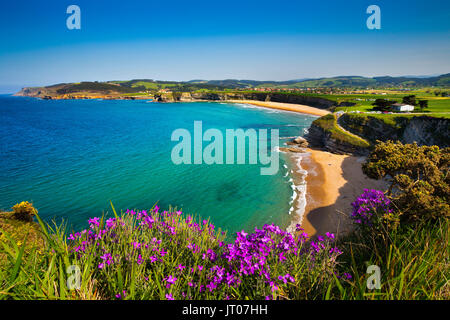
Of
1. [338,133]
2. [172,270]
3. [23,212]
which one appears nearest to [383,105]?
[338,133]

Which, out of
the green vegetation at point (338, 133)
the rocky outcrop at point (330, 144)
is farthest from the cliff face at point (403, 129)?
the rocky outcrop at point (330, 144)

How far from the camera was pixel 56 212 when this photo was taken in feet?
59.8

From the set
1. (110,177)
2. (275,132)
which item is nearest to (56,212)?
(110,177)

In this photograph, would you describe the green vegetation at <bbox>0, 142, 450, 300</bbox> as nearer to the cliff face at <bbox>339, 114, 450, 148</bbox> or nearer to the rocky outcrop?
the cliff face at <bbox>339, 114, 450, 148</bbox>

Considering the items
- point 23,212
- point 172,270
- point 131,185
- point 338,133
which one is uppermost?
point 338,133

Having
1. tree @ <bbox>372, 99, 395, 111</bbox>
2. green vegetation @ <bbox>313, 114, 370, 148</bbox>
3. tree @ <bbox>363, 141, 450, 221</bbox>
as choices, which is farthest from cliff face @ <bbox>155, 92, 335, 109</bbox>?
tree @ <bbox>363, 141, 450, 221</bbox>

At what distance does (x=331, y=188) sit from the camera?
23.3m

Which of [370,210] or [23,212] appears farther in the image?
[23,212]

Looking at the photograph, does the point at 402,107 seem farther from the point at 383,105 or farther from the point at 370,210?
the point at 370,210

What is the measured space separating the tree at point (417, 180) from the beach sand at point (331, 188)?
3610 millimetres

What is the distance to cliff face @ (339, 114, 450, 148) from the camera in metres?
27.4

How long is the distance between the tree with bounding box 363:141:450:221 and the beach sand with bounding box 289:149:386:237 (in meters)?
3.61

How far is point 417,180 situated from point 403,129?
106ft
